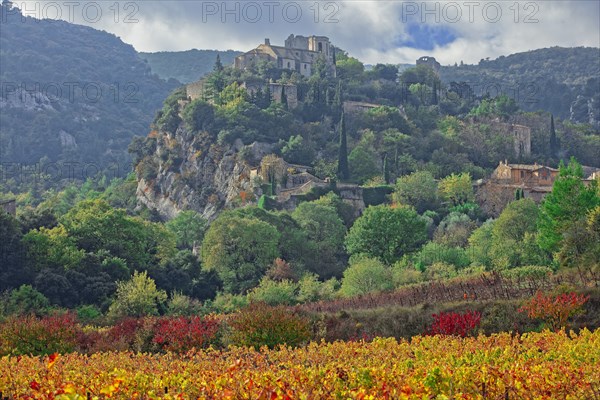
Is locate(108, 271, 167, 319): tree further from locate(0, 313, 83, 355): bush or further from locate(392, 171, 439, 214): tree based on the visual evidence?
locate(392, 171, 439, 214): tree

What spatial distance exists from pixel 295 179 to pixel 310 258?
73.8 feet

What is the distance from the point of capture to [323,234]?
71.7 meters

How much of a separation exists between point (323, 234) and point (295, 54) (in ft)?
185

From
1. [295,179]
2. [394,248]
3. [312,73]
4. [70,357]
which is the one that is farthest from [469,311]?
[312,73]

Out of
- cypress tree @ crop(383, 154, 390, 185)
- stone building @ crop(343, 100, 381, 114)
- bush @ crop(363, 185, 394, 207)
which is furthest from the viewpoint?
stone building @ crop(343, 100, 381, 114)

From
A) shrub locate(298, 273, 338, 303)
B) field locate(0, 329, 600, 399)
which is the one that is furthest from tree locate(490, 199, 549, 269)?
field locate(0, 329, 600, 399)

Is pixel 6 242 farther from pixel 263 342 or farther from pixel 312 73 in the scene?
pixel 312 73

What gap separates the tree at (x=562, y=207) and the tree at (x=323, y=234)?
17240 millimetres

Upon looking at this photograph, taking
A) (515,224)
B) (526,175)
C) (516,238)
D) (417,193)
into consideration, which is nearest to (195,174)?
(417,193)

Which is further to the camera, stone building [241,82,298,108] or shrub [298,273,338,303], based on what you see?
stone building [241,82,298,108]

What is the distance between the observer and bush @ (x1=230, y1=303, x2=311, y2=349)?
26594 millimetres

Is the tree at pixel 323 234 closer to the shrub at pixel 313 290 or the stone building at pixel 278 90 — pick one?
the shrub at pixel 313 290

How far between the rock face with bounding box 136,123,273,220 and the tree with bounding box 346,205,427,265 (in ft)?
68.4

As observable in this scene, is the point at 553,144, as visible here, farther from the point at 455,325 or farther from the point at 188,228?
the point at 455,325
